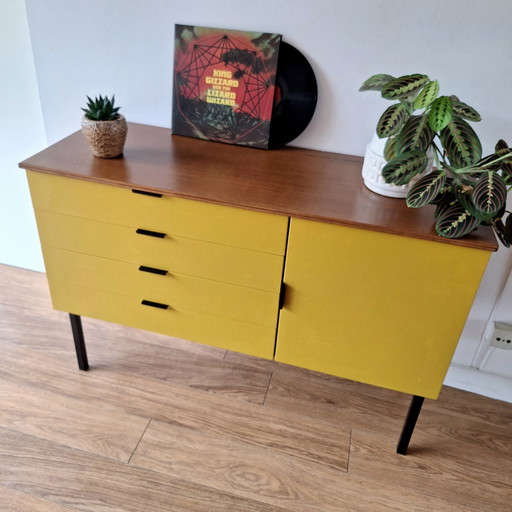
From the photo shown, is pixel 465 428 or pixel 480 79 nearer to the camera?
pixel 480 79

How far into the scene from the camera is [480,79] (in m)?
1.38

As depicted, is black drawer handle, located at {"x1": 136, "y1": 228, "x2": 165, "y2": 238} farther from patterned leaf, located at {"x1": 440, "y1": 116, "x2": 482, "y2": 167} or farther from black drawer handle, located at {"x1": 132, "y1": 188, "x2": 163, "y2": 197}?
patterned leaf, located at {"x1": 440, "y1": 116, "x2": 482, "y2": 167}

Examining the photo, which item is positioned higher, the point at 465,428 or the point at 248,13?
the point at 248,13

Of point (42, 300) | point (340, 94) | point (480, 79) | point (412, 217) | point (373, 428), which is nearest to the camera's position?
point (412, 217)

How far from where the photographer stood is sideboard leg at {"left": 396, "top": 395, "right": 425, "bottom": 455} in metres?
1.50

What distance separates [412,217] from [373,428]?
84cm

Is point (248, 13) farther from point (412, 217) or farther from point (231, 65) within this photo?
point (412, 217)

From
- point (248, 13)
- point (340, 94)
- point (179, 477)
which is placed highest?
point (248, 13)

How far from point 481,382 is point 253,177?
120 cm

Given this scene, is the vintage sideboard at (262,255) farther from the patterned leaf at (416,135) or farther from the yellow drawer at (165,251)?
the patterned leaf at (416,135)

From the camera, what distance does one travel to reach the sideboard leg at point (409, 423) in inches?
59.2

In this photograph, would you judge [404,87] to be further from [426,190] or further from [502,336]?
[502,336]

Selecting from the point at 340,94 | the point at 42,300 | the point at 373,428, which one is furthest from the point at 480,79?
the point at 42,300

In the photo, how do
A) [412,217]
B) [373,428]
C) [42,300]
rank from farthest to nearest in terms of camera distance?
[42,300], [373,428], [412,217]
